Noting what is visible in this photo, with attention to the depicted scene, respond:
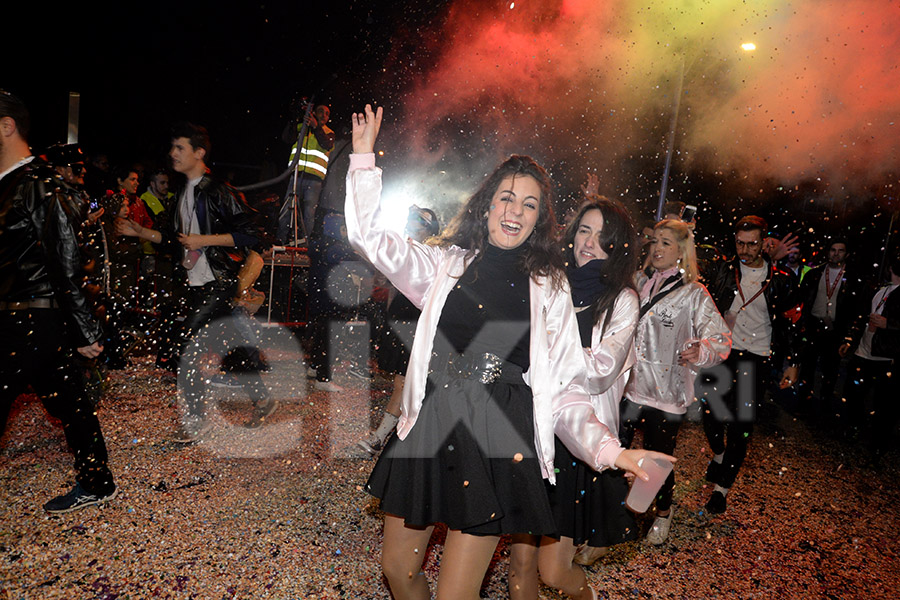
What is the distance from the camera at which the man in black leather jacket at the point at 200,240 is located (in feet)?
13.7

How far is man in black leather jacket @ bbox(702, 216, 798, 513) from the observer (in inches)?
168

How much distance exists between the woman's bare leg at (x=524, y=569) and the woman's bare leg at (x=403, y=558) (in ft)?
1.71

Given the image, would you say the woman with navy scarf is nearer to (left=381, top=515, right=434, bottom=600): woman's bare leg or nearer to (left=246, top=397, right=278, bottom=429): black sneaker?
(left=381, top=515, right=434, bottom=600): woman's bare leg

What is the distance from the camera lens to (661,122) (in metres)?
12.0

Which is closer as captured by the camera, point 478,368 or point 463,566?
point 463,566

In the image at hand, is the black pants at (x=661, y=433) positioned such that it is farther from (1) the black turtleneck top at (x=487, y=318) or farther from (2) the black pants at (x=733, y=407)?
(1) the black turtleneck top at (x=487, y=318)

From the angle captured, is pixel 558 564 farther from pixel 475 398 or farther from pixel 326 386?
pixel 326 386

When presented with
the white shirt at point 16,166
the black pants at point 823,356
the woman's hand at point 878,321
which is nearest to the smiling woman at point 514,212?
the white shirt at point 16,166

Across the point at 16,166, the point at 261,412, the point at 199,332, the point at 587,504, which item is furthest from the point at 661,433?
the point at 16,166

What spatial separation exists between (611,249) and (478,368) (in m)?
1.13

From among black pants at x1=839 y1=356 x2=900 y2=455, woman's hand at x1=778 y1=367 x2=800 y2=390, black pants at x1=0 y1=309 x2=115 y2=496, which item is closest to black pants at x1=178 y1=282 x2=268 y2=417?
black pants at x1=0 y1=309 x2=115 y2=496

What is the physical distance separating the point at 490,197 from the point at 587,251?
0.70 m

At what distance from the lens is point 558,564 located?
8.23 feet

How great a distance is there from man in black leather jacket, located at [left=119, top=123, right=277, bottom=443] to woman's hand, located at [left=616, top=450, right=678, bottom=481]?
3.23 metres
